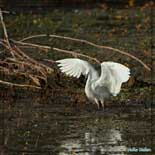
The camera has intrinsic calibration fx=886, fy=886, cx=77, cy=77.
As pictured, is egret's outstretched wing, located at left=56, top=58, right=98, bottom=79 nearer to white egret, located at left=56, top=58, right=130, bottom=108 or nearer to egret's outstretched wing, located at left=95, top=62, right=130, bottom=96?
white egret, located at left=56, top=58, right=130, bottom=108

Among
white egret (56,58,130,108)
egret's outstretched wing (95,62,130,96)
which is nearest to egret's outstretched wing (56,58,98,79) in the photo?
white egret (56,58,130,108)

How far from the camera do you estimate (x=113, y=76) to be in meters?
11.6

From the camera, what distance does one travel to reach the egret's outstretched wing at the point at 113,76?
11.4m

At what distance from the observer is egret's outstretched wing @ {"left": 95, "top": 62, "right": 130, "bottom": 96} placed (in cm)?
1141

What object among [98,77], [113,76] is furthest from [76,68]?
[113,76]

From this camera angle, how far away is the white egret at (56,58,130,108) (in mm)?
11445

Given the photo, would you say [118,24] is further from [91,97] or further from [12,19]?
[91,97]

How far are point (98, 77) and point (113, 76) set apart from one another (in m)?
0.30

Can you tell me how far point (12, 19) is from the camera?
2455cm

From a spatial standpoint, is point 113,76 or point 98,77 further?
point 98,77

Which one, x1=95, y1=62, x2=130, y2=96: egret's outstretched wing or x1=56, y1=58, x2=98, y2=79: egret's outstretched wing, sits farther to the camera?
x1=56, y1=58, x2=98, y2=79: egret's outstretched wing

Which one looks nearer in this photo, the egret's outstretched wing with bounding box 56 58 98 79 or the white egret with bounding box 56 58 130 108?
the white egret with bounding box 56 58 130 108

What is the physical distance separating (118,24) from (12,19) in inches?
121

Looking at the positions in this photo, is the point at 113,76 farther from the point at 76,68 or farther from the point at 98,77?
the point at 76,68
